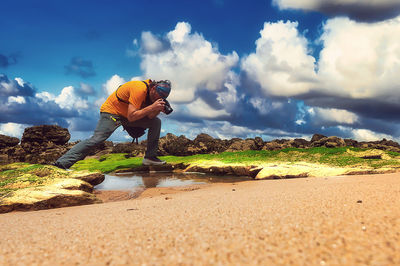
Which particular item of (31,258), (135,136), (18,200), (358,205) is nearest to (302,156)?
(135,136)

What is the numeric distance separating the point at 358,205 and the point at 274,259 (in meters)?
1.40

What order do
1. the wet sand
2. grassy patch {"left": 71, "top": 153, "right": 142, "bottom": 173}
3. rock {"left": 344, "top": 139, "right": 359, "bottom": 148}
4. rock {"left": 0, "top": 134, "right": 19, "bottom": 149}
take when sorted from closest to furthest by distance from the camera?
the wet sand < grassy patch {"left": 71, "top": 153, "right": 142, "bottom": 173} < rock {"left": 344, "top": 139, "right": 359, "bottom": 148} < rock {"left": 0, "top": 134, "right": 19, "bottom": 149}

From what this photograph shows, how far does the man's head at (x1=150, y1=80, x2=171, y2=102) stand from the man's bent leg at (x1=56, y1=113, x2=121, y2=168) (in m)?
1.46

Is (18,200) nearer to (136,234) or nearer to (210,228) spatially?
(136,234)

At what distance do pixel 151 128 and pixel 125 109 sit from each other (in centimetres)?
127

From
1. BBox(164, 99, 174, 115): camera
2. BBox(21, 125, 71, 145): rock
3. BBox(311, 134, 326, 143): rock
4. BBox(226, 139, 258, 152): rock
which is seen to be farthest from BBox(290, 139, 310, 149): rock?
BBox(21, 125, 71, 145): rock

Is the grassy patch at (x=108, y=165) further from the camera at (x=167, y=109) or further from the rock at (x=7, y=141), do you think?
the rock at (x=7, y=141)

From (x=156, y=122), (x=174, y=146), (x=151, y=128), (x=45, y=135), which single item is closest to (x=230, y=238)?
(x=156, y=122)

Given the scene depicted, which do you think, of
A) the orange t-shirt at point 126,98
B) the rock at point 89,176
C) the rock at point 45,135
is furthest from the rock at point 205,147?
the rock at point 89,176

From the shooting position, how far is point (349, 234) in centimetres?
164

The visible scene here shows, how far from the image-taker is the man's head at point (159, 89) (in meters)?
7.76

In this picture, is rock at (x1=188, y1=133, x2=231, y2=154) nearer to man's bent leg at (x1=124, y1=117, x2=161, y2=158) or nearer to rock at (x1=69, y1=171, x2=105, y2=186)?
man's bent leg at (x1=124, y1=117, x2=161, y2=158)

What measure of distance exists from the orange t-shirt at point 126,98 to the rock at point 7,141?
2247 cm

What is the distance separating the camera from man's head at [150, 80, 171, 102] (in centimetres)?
776
